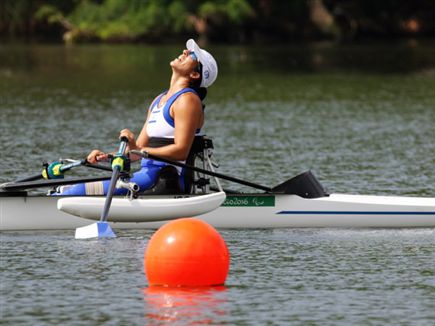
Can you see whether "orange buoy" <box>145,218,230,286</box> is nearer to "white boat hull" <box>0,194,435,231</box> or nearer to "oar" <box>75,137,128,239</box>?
"oar" <box>75,137,128,239</box>

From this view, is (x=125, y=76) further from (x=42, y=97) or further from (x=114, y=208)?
(x=114, y=208)

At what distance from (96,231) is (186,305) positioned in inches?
111

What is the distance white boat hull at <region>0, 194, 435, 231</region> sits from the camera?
1412 cm

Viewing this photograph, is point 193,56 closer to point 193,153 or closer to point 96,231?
point 193,153

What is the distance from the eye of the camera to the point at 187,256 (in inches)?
455

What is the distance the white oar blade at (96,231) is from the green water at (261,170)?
0.11m

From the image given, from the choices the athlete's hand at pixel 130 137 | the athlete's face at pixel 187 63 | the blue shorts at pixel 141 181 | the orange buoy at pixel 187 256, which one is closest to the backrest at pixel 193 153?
the blue shorts at pixel 141 181

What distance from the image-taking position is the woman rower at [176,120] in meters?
13.9

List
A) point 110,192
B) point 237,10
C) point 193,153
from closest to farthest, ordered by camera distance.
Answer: point 110,192 → point 193,153 → point 237,10

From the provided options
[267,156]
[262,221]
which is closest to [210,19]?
[267,156]

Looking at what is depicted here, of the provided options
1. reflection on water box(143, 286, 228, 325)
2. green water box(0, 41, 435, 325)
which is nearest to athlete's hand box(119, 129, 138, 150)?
green water box(0, 41, 435, 325)

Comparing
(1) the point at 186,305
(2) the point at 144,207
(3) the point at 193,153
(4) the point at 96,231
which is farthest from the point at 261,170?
(1) the point at 186,305

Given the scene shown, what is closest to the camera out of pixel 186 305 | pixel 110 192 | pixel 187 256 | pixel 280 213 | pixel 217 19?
pixel 186 305

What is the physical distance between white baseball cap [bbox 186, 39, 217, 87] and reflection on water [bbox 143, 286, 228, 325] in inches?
114
